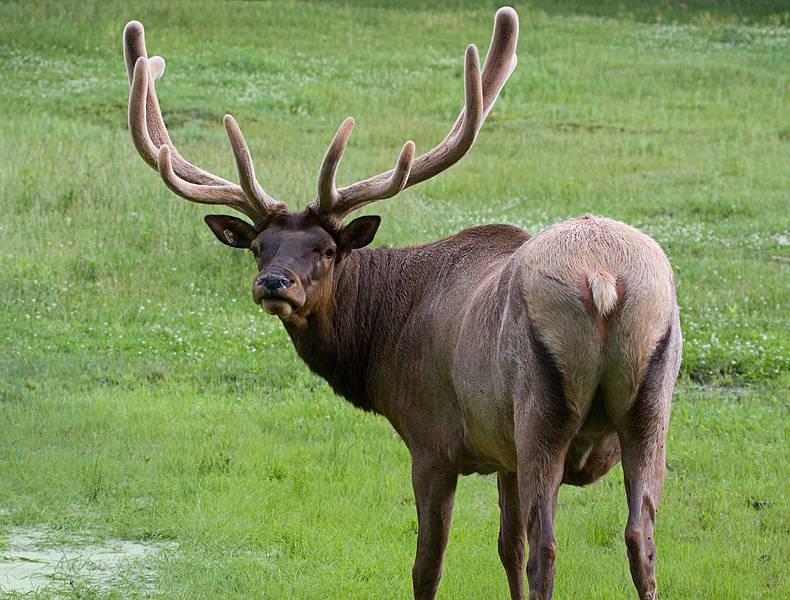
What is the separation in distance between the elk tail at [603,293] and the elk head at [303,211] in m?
1.65

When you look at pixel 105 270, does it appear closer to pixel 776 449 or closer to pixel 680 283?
pixel 680 283

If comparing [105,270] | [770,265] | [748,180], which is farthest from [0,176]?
[748,180]

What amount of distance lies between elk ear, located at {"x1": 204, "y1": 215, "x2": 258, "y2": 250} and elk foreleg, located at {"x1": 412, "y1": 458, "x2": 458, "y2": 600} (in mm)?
1500

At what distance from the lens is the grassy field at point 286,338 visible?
714cm

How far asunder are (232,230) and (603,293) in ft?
8.52

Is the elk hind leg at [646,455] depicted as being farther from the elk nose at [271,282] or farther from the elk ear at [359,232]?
the elk ear at [359,232]

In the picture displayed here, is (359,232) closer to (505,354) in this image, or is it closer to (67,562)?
(505,354)

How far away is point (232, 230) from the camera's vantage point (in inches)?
260

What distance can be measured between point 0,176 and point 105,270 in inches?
136

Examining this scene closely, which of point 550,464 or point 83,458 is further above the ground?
point 550,464

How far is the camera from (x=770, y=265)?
533 inches

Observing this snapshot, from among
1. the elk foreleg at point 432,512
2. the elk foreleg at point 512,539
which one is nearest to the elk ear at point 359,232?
the elk foreleg at point 432,512

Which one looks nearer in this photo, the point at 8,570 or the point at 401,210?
the point at 8,570

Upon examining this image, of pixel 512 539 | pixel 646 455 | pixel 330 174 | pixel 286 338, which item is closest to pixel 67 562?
pixel 512 539
